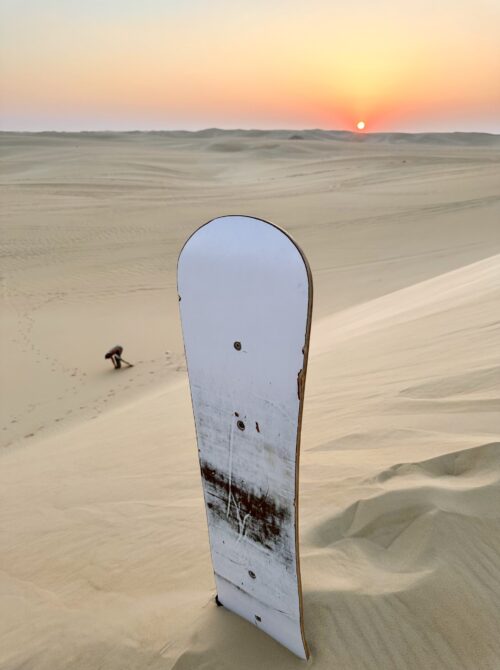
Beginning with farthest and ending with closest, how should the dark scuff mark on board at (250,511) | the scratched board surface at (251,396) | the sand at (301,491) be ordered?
the sand at (301,491) → the dark scuff mark on board at (250,511) → the scratched board surface at (251,396)

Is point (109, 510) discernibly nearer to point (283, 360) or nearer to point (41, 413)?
point (283, 360)

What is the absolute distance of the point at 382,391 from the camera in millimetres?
4164

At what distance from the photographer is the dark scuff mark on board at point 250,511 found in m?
1.81

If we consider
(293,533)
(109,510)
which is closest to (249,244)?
(293,533)

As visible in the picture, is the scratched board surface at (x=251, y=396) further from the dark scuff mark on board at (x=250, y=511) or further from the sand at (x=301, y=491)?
the sand at (x=301, y=491)

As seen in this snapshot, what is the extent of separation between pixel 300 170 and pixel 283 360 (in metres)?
31.8

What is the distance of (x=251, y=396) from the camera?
5.60 ft

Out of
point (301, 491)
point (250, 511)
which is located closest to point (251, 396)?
point (250, 511)

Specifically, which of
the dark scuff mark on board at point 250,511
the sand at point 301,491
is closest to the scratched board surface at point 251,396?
the dark scuff mark on board at point 250,511

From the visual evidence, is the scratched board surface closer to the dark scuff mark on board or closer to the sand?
the dark scuff mark on board

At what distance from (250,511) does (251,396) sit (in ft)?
1.37

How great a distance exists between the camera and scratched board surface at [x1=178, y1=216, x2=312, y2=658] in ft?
5.04

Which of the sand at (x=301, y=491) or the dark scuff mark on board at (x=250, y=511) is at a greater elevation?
the dark scuff mark on board at (x=250, y=511)

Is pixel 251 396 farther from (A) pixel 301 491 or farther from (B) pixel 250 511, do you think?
(A) pixel 301 491
